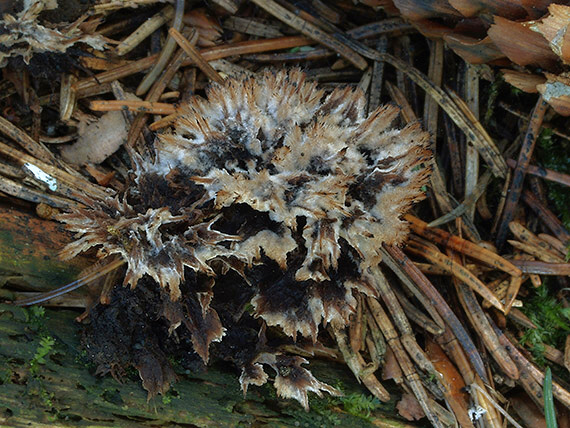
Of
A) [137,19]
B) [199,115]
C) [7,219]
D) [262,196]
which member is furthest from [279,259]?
[137,19]

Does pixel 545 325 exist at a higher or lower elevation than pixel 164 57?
lower

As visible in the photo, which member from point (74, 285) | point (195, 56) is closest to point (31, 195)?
point (74, 285)

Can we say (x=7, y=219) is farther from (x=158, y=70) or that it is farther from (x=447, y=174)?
(x=447, y=174)

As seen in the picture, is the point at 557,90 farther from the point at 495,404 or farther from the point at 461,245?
the point at 495,404

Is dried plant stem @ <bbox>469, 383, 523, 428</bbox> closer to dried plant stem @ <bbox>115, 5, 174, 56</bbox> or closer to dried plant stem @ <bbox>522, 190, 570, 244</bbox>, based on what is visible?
dried plant stem @ <bbox>522, 190, 570, 244</bbox>

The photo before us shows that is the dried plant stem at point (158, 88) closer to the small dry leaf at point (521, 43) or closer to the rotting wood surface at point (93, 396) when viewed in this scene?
the rotting wood surface at point (93, 396)

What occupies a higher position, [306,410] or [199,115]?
[199,115]

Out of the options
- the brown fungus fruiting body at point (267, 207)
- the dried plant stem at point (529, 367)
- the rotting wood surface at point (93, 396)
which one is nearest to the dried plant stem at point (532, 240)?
the dried plant stem at point (529, 367)
